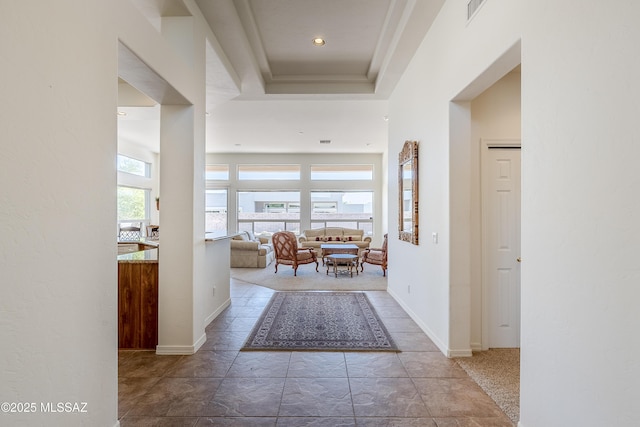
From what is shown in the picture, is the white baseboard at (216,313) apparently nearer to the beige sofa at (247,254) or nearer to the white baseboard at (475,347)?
the white baseboard at (475,347)

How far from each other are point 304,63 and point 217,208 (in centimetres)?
695

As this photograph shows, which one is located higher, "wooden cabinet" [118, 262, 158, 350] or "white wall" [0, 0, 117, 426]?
"white wall" [0, 0, 117, 426]

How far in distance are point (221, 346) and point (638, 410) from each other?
305 cm

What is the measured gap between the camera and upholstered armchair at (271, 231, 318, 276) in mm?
6961

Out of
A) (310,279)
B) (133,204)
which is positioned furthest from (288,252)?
(133,204)

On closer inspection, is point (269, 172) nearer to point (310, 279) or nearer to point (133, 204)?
point (133, 204)

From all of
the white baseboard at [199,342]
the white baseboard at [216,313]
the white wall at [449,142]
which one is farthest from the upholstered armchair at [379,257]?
the white baseboard at [199,342]

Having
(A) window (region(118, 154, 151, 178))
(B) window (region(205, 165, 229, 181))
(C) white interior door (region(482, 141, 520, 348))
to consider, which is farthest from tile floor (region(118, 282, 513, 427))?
(B) window (region(205, 165, 229, 181))

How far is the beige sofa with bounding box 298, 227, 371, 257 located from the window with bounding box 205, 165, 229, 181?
3.23 metres

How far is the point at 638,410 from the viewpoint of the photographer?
1.17 metres

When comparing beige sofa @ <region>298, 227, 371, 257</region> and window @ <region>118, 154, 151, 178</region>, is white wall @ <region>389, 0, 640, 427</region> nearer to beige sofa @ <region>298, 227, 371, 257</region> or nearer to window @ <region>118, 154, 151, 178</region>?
beige sofa @ <region>298, 227, 371, 257</region>

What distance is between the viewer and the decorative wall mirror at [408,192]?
381 centimetres

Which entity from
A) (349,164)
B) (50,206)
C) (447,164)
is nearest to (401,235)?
(447,164)

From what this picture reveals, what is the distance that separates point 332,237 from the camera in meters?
9.57
